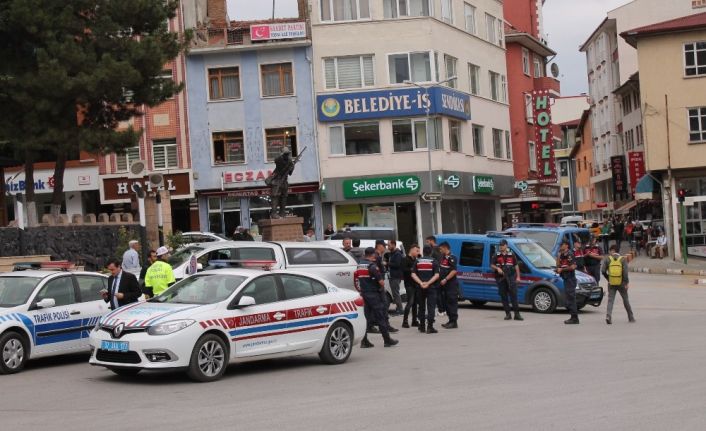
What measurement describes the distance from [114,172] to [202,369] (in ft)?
114

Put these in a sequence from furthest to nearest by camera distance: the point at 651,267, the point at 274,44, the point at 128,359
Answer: the point at 274,44 < the point at 651,267 < the point at 128,359

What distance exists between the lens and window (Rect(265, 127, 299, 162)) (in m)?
46.8

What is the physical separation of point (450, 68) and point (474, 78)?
3379 millimetres

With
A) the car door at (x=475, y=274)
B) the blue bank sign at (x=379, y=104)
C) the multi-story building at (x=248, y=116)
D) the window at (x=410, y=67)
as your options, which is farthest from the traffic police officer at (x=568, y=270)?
the window at (x=410, y=67)

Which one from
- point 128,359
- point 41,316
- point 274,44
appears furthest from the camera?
point 274,44

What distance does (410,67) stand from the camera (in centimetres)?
4719

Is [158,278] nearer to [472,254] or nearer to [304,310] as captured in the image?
[304,310]

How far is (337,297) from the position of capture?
51.4ft

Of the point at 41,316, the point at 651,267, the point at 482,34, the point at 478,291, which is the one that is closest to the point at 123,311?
the point at 41,316

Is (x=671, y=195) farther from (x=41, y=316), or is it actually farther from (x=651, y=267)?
(x=41, y=316)

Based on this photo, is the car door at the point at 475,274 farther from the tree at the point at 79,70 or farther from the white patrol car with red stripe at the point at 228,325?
A: the tree at the point at 79,70

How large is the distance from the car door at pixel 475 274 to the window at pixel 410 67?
22145mm

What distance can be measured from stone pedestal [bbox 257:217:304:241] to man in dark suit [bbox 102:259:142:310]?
43.1ft

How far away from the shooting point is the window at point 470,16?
51.8m
